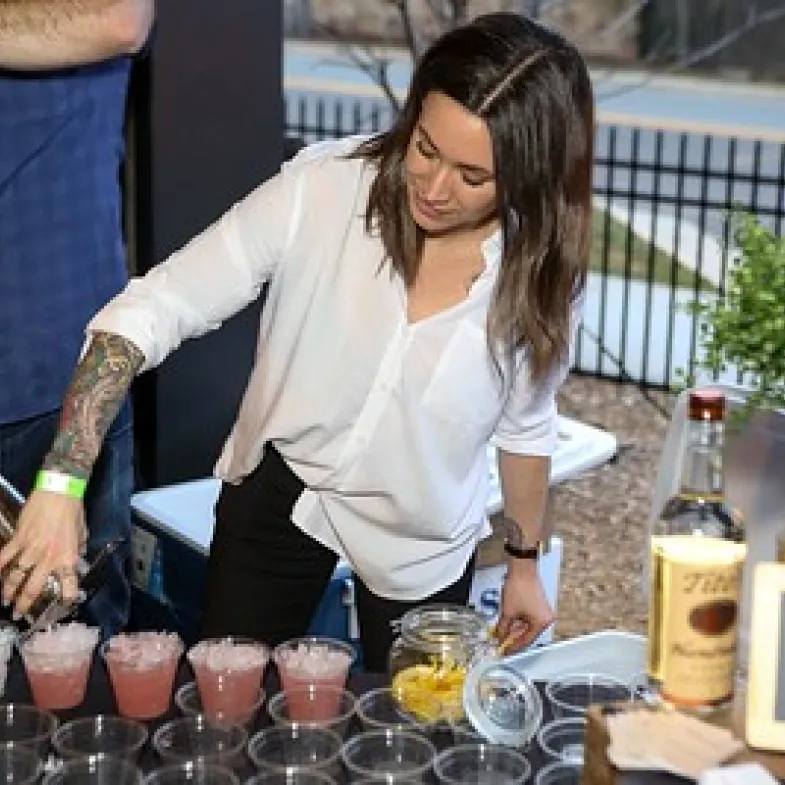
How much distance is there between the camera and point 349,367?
93.8 inches

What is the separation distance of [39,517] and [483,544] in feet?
5.72

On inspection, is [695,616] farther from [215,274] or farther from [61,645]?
[215,274]

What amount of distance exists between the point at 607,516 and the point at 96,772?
406 centimetres

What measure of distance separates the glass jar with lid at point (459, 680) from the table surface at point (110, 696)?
31mm

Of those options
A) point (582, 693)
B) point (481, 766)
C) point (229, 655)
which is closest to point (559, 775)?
point (481, 766)

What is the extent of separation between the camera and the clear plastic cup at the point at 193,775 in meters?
1.73

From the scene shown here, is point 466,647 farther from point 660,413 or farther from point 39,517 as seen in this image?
point 660,413

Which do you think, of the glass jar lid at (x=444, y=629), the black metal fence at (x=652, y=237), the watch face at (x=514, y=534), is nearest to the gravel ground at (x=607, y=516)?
the black metal fence at (x=652, y=237)

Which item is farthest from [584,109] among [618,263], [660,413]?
[618,263]

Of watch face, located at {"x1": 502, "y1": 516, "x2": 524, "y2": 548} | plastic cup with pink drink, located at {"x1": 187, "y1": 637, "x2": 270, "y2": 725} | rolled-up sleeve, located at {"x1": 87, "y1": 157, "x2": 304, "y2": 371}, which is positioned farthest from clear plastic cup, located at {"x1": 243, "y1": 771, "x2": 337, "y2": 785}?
watch face, located at {"x1": 502, "y1": 516, "x2": 524, "y2": 548}

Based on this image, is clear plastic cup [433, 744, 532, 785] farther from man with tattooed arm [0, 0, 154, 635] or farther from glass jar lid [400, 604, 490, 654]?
man with tattooed arm [0, 0, 154, 635]

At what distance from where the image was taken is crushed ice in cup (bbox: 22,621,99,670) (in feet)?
6.34

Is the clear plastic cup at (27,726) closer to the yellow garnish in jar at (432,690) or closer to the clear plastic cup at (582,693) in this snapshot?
the yellow garnish in jar at (432,690)

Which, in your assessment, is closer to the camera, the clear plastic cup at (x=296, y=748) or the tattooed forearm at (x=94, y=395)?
the clear plastic cup at (x=296, y=748)
